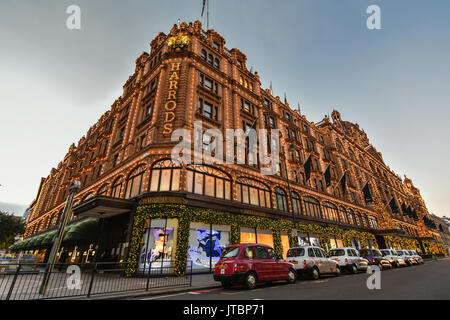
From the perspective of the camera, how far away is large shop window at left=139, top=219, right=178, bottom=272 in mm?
14602

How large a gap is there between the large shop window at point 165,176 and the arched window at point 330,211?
2361cm

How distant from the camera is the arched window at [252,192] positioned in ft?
68.7

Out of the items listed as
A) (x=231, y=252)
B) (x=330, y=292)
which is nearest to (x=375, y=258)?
(x=330, y=292)

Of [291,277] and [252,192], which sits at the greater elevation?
[252,192]

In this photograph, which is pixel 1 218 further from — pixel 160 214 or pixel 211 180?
pixel 211 180

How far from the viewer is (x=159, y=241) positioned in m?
15.0

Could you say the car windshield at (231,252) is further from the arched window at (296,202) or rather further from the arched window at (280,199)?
the arched window at (296,202)

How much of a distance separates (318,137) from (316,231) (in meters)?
20.3

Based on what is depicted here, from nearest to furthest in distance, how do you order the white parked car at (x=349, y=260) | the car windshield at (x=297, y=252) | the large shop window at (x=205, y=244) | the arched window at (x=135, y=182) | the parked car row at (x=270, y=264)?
the parked car row at (x=270, y=264) → the car windshield at (x=297, y=252) → the white parked car at (x=349, y=260) → the large shop window at (x=205, y=244) → the arched window at (x=135, y=182)

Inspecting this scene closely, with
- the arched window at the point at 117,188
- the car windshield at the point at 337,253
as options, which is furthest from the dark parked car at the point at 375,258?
the arched window at the point at 117,188

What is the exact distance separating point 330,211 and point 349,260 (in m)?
18.2

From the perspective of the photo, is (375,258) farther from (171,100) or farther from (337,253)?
(171,100)

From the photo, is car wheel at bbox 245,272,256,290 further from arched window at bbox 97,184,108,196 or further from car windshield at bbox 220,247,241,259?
arched window at bbox 97,184,108,196
